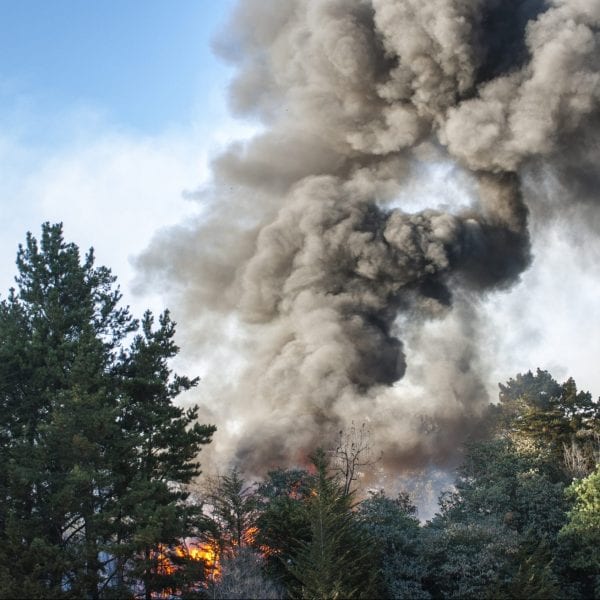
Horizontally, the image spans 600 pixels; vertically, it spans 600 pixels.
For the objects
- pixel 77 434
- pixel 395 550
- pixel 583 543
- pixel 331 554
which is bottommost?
pixel 331 554

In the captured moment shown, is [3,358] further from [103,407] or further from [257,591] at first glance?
[257,591]

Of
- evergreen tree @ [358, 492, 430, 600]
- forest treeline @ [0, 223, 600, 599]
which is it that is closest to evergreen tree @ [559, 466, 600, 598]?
forest treeline @ [0, 223, 600, 599]

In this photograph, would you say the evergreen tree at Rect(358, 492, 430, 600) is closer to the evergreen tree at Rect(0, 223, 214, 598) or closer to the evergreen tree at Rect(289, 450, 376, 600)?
the evergreen tree at Rect(289, 450, 376, 600)

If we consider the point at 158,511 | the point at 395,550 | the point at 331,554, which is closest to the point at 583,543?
the point at 395,550

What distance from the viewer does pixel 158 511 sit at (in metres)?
18.6

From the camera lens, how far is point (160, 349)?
23609mm

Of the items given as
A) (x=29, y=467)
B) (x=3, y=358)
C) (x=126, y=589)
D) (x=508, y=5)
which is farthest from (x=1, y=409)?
(x=508, y=5)

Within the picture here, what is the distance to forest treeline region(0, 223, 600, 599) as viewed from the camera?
18969 mm

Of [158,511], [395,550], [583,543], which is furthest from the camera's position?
[583,543]

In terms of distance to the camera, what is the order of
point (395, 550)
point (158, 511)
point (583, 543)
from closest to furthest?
point (158, 511), point (395, 550), point (583, 543)

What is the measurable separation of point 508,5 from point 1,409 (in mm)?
38767

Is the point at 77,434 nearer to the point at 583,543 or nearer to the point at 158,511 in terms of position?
the point at 158,511

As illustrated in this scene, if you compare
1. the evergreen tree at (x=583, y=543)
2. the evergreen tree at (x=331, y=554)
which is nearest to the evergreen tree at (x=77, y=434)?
the evergreen tree at (x=331, y=554)

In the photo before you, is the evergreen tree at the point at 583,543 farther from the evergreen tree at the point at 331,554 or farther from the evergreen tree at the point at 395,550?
the evergreen tree at the point at 331,554
